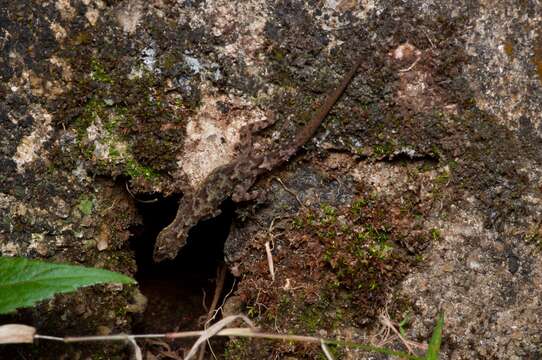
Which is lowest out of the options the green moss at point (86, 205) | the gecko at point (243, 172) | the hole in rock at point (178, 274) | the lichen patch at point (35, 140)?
the hole in rock at point (178, 274)

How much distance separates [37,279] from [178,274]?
160cm

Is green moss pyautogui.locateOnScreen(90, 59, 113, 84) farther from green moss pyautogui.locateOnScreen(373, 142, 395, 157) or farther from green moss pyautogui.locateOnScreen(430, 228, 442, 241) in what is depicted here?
green moss pyautogui.locateOnScreen(430, 228, 442, 241)

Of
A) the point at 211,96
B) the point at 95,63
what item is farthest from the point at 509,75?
the point at 95,63

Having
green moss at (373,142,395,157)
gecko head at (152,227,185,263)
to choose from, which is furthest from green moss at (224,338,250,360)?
green moss at (373,142,395,157)

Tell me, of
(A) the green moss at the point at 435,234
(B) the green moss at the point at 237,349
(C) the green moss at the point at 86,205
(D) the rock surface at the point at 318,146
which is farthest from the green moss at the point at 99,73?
(A) the green moss at the point at 435,234

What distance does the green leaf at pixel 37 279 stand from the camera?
7.13ft

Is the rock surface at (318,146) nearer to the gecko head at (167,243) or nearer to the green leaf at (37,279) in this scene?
the gecko head at (167,243)

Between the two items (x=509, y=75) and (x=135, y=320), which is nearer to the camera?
(x=509, y=75)

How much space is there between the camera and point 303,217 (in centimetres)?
293

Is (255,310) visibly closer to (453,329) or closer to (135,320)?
(135,320)

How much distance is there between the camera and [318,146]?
2912 mm

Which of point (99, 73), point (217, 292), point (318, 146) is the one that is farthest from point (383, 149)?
point (99, 73)

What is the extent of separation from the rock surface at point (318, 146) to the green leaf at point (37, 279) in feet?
2.08

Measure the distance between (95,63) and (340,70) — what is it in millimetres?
1054
